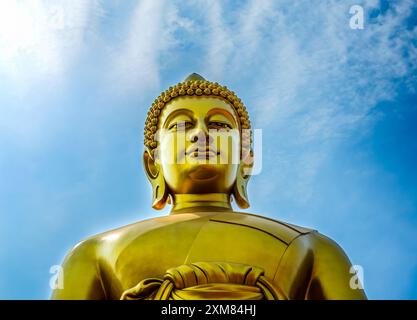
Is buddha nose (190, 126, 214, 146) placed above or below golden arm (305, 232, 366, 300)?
above

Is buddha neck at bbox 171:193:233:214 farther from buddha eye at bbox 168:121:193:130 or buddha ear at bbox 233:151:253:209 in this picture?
buddha eye at bbox 168:121:193:130

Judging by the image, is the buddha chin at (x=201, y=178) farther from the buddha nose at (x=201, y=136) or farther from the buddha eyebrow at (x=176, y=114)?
the buddha eyebrow at (x=176, y=114)

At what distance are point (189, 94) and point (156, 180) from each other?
747 mm

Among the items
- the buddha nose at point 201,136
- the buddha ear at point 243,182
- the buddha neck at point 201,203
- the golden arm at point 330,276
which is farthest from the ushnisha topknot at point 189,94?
the golden arm at point 330,276

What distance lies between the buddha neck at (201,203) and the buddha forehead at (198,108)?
→ 2.08 ft

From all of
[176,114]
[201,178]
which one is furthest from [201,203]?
[176,114]

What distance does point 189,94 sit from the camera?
6.58 metres

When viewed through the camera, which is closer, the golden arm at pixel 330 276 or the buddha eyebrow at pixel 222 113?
the golden arm at pixel 330 276

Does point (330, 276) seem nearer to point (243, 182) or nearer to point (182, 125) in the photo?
point (243, 182)

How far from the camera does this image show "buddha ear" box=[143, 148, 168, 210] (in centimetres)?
649

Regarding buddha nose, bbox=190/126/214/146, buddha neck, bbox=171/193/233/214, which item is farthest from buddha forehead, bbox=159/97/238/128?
buddha neck, bbox=171/193/233/214

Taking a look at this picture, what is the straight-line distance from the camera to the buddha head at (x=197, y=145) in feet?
20.4
